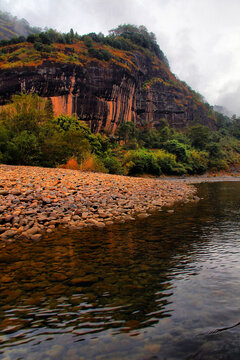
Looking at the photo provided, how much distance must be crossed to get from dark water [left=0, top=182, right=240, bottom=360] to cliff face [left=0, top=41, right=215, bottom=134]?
1978 inches

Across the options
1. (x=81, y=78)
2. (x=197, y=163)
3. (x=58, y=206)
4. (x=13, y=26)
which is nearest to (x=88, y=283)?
(x=58, y=206)

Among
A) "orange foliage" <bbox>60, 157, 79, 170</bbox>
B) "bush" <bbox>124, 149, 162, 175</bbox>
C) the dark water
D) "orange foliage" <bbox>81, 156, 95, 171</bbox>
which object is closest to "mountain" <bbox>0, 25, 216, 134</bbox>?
"bush" <bbox>124, 149, 162, 175</bbox>

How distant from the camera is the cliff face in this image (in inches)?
1939

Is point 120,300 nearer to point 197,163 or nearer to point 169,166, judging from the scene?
point 169,166

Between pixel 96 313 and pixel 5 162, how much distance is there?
17571mm

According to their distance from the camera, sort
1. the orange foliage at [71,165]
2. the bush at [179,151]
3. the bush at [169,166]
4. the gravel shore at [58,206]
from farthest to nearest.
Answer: the bush at [179,151]
the bush at [169,166]
the orange foliage at [71,165]
the gravel shore at [58,206]

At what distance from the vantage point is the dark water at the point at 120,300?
6.90 feet

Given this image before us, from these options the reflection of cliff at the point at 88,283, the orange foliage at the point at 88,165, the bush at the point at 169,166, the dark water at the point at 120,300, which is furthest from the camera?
the bush at the point at 169,166

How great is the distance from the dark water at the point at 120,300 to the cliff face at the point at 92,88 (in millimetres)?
50249

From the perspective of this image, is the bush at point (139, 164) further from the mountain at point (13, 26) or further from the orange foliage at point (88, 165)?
the mountain at point (13, 26)

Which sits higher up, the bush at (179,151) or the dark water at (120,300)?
the bush at (179,151)

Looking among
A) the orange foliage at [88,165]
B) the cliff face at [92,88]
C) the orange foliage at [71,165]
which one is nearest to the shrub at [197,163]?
the cliff face at [92,88]

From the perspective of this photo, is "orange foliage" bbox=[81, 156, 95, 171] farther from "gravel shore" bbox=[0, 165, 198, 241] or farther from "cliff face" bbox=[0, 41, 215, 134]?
"cliff face" bbox=[0, 41, 215, 134]

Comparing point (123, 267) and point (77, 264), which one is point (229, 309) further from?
point (77, 264)
